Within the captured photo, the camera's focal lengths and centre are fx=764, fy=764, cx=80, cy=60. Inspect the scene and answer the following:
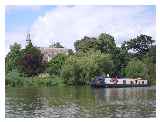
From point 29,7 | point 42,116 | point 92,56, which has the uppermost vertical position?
point 29,7

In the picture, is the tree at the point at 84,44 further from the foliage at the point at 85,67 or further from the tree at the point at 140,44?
the tree at the point at 140,44

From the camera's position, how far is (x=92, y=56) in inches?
241

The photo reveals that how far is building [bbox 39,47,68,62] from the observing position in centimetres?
604

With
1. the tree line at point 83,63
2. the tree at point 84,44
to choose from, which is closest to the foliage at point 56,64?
the tree line at point 83,63

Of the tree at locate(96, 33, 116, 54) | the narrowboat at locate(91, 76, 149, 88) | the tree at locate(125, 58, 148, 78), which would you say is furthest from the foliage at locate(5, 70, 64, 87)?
the tree at locate(125, 58, 148, 78)

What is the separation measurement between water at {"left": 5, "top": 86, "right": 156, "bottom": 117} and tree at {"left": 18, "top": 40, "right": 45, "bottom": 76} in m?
0.15

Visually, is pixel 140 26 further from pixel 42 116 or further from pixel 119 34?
pixel 42 116

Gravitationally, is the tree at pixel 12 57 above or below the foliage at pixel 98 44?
below

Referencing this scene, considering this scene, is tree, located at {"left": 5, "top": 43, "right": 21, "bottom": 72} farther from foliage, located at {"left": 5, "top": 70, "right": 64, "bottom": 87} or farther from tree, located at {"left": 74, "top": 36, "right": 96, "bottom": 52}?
tree, located at {"left": 74, "top": 36, "right": 96, "bottom": 52}

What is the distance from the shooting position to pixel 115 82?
20.2 feet

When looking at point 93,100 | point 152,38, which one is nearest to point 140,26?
point 152,38

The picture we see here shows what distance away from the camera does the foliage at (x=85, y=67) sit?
611 cm

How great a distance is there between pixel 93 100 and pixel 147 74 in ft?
1.56

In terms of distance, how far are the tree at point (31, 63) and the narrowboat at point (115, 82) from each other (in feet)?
1.46
